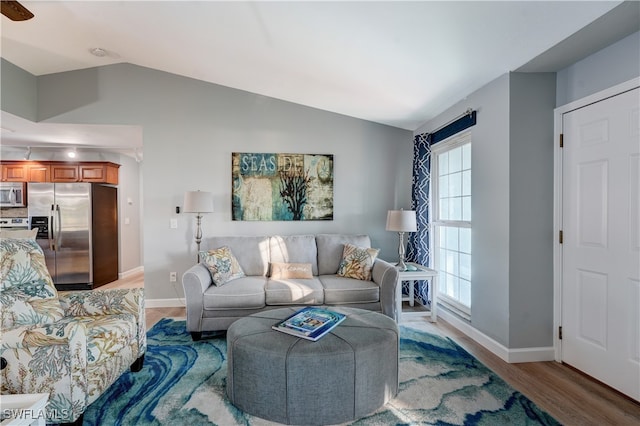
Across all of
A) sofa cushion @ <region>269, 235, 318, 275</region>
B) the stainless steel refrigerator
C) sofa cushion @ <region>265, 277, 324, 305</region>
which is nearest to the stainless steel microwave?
the stainless steel refrigerator

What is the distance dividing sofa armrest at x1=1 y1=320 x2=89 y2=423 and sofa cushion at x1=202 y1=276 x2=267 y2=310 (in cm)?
123

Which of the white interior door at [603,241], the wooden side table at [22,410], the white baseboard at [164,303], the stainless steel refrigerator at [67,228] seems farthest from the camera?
the stainless steel refrigerator at [67,228]

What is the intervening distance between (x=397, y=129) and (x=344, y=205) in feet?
4.23

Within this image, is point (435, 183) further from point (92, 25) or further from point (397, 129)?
point (92, 25)

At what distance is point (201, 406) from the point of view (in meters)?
1.95

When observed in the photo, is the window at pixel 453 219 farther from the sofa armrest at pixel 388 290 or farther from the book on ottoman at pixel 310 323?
the book on ottoman at pixel 310 323

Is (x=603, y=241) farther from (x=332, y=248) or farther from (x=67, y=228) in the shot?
(x=67, y=228)

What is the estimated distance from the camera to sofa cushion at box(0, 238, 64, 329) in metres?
1.91

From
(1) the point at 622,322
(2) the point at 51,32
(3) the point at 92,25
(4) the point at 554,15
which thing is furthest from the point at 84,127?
(1) the point at 622,322

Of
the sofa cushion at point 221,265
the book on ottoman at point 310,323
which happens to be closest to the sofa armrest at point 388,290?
the book on ottoman at point 310,323

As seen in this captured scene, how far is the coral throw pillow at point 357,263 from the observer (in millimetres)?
3385

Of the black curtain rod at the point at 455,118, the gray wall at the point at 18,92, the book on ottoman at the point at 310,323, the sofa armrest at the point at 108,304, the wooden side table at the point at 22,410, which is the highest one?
the gray wall at the point at 18,92

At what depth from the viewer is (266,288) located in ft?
10.1

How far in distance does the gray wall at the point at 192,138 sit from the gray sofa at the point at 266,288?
522 millimetres
